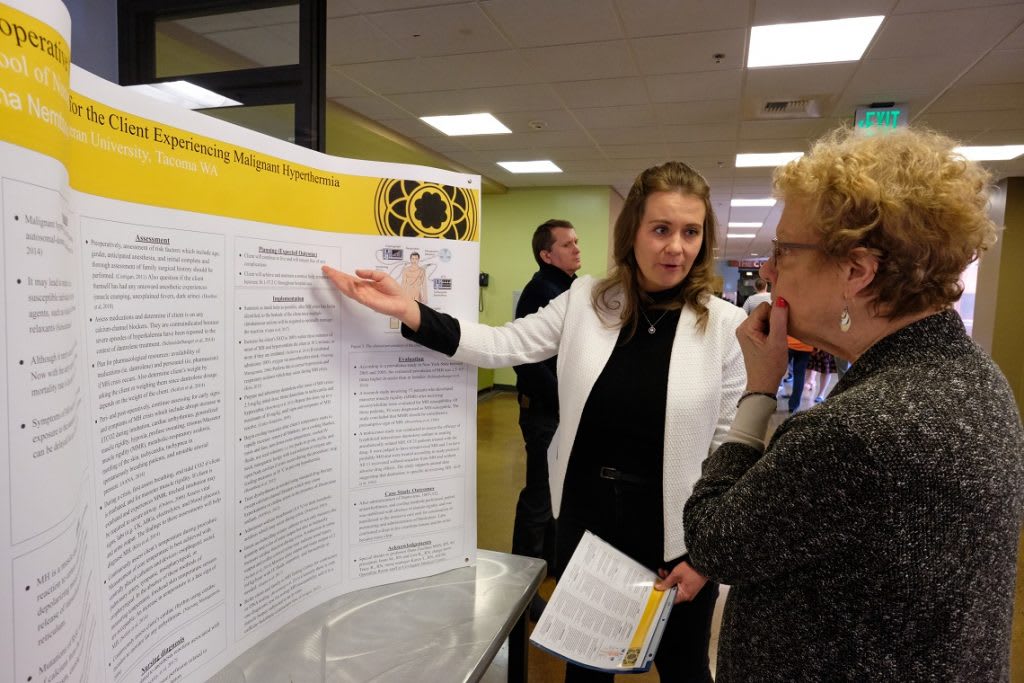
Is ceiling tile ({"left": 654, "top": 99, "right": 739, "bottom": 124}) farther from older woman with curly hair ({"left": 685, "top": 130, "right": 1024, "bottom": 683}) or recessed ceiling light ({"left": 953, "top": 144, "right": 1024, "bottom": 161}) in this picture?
older woman with curly hair ({"left": 685, "top": 130, "right": 1024, "bottom": 683})

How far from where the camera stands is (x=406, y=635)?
109 centimetres

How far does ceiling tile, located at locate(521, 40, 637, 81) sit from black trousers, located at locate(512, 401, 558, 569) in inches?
92.4

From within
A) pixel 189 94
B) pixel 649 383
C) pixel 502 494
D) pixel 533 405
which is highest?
pixel 189 94

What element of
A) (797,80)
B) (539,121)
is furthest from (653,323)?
(539,121)

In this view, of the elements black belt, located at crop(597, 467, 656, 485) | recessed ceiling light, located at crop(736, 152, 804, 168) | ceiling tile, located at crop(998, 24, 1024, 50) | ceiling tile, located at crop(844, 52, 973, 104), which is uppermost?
ceiling tile, located at crop(998, 24, 1024, 50)

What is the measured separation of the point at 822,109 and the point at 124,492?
5.32 metres

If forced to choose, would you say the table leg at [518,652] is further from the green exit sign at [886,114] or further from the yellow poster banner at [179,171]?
the green exit sign at [886,114]

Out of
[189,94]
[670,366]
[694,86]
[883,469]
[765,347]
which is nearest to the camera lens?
[883,469]

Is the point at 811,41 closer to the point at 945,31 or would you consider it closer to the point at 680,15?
the point at 945,31

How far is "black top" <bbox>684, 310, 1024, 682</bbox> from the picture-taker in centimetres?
68

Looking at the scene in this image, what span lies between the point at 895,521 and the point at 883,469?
0.06 meters

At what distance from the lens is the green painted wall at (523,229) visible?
27.9 ft

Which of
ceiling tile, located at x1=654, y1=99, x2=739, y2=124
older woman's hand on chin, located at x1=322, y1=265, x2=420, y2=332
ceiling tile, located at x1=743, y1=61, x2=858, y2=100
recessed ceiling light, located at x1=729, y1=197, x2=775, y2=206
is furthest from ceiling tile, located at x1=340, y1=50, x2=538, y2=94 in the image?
recessed ceiling light, located at x1=729, y1=197, x2=775, y2=206

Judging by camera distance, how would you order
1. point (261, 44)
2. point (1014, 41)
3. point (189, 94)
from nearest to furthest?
point (189, 94) → point (1014, 41) → point (261, 44)
